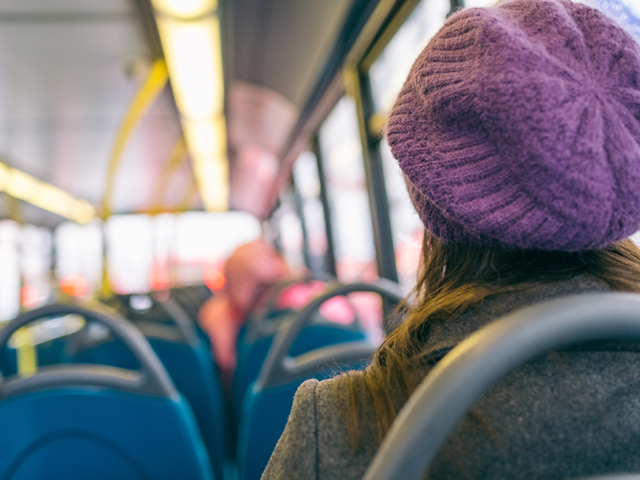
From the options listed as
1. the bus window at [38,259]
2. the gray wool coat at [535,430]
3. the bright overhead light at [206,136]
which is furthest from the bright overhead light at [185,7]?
the bus window at [38,259]

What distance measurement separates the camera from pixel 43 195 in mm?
5758

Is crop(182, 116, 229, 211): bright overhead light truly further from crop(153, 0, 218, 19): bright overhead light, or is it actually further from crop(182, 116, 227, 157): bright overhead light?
crop(153, 0, 218, 19): bright overhead light

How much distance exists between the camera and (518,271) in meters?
0.51

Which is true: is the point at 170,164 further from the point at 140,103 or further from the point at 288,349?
the point at 288,349

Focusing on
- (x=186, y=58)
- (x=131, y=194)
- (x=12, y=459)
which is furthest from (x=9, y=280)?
(x=12, y=459)

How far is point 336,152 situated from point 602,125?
336 centimetres

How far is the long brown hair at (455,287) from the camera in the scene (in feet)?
1.45

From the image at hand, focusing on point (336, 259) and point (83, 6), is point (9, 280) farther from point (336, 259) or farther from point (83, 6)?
point (83, 6)

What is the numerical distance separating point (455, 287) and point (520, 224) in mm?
142

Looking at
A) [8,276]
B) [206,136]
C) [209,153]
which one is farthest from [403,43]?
[8,276]

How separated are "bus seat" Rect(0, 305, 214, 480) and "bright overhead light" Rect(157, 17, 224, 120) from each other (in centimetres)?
155

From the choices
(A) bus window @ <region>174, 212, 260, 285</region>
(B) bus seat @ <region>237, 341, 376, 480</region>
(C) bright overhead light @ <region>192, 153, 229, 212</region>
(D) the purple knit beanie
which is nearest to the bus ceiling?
(C) bright overhead light @ <region>192, 153, 229, 212</region>

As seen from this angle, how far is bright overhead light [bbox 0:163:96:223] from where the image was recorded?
446cm

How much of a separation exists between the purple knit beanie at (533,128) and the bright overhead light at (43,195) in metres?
4.77
